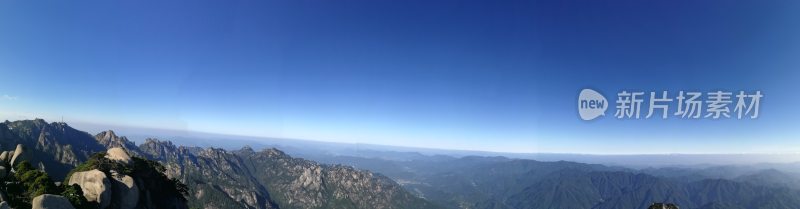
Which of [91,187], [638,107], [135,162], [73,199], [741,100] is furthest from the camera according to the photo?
[135,162]

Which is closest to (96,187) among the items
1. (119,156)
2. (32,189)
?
(32,189)

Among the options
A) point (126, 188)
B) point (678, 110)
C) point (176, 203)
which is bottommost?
point (176, 203)

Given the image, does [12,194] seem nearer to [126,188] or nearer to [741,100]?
[126,188]

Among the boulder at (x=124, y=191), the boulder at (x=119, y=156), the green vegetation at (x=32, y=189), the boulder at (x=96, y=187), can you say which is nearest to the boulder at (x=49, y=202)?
the green vegetation at (x=32, y=189)

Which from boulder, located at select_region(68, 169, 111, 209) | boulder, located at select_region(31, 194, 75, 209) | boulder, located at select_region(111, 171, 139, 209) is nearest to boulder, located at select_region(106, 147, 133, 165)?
boulder, located at select_region(111, 171, 139, 209)

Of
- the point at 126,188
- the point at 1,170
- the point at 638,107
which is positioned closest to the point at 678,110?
the point at 638,107

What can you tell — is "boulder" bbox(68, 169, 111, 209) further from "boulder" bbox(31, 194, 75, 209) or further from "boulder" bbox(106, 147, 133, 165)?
"boulder" bbox(31, 194, 75, 209)
